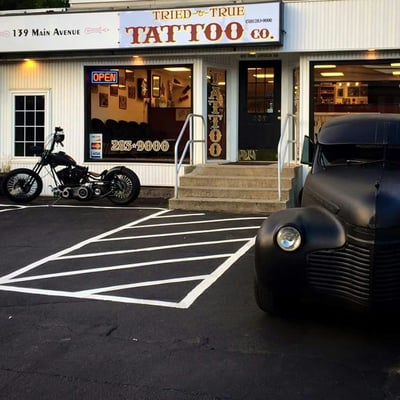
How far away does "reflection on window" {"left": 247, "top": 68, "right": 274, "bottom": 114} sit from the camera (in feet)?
46.5

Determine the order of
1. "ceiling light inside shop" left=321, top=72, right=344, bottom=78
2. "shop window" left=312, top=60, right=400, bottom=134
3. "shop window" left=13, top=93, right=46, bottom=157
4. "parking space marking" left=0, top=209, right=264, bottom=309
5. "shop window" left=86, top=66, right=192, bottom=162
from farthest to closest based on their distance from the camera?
"shop window" left=13, top=93, right=46, bottom=157 < "shop window" left=86, top=66, right=192, bottom=162 < "ceiling light inside shop" left=321, top=72, right=344, bottom=78 < "shop window" left=312, top=60, right=400, bottom=134 < "parking space marking" left=0, top=209, right=264, bottom=309

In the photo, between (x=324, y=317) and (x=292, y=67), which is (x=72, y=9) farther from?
(x=324, y=317)

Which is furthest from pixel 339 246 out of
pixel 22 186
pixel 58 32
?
pixel 58 32

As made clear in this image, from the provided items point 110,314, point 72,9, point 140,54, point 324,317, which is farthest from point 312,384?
point 72,9

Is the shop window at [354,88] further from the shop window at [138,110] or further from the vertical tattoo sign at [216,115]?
the shop window at [138,110]

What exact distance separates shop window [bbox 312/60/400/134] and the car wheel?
8.26 meters

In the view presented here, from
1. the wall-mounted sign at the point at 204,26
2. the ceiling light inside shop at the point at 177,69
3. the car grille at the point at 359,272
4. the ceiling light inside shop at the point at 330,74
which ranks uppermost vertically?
the wall-mounted sign at the point at 204,26

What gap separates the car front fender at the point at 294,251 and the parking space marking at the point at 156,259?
1.19 m

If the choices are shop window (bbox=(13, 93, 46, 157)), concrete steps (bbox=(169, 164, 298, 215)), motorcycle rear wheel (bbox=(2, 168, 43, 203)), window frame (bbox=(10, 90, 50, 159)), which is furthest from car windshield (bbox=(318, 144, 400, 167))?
shop window (bbox=(13, 93, 46, 157))

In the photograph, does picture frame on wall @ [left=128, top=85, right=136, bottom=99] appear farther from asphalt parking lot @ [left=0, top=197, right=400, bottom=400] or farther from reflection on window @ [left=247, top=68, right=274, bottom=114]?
asphalt parking lot @ [left=0, top=197, right=400, bottom=400]

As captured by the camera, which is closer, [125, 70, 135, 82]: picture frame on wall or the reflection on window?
[125, 70, 135, 82]: picture frame on wall

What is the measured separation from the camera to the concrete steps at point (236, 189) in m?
11.4

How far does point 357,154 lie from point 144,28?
8.29 metres

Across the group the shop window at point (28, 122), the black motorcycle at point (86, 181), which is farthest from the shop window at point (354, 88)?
the shop window at point (28, 122)
